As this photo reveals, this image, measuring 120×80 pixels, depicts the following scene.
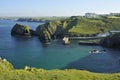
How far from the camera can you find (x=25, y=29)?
17138 cm

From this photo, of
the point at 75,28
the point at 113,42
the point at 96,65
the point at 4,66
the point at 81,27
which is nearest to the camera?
the point at 4,66

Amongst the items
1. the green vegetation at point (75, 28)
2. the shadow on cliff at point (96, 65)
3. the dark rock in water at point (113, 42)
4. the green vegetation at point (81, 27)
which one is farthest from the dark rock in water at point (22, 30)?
the shadow on cliff at point (96, 65)

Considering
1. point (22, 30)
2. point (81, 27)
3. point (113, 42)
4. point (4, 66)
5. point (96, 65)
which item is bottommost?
point (22, 30)

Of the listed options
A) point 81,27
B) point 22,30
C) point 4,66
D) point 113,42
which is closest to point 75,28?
point 81,27

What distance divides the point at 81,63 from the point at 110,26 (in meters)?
108

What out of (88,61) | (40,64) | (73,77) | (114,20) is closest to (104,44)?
(88,61)

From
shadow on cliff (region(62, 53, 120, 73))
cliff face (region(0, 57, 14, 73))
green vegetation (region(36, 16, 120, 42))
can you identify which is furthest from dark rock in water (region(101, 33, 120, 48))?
cliff face (region(0, 57, 14, 73))

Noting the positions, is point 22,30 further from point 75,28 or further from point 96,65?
point 96,65

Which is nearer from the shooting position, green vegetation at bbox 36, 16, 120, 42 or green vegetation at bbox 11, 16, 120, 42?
green vegetation at bbox 11, 16, 120, 42

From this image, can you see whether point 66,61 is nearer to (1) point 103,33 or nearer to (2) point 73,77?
(2) point 73,77

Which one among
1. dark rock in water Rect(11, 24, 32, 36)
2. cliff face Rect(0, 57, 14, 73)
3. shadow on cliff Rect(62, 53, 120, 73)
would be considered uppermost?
cliff face Rect(0, 57, 14, 73)

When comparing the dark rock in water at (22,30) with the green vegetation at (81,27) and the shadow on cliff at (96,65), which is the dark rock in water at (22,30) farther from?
the shadow on cliff at (96,65)

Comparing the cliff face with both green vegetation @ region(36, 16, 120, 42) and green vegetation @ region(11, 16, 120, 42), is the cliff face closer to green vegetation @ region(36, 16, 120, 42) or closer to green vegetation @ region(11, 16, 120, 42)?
green vegetation @ region(11, 16, 120, 42)

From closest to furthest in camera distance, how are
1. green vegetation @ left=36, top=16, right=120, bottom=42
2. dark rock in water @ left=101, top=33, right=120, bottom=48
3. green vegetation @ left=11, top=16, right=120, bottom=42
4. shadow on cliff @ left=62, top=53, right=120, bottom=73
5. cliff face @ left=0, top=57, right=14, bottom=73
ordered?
cliff face @ left=0, top=57, right=14, bottom=73
shadow on cliff @ left=62, top=53, right=120, bottom=73
dark rock in water @ left=101, top=33, right=120, bottom=48
green vegetation @ left=11, top=16, right=120, bottom=42
green vegetation @ left=36, top=16, right=120, bottom=42
